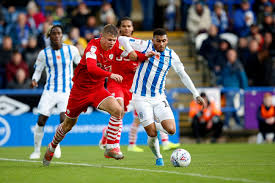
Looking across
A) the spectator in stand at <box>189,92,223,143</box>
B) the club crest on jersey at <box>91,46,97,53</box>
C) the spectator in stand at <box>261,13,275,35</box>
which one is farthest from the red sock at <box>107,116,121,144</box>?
the spectator in stand at <box>261,13,275,35</box>

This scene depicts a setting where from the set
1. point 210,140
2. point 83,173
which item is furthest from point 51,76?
point 210,140

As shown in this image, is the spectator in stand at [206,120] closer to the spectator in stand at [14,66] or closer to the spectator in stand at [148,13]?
the spectator in stand at [14,66]

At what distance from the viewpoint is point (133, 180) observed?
707 cm

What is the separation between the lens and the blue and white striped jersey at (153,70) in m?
9.41

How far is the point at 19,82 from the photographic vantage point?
1609 cm

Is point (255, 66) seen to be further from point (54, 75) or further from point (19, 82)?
point (54, 75)

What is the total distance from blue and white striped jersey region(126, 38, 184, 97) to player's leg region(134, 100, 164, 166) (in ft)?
0.78

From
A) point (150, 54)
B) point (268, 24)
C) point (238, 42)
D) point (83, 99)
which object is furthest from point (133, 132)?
point (268, 24)

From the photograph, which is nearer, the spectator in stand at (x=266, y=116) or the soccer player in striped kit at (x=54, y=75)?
the soccer player in striped kit at (x=54, y=75)

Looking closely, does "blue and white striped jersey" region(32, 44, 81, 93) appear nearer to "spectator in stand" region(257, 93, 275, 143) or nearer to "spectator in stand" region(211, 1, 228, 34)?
"spectator in stand" region(257, 93, 275, 143)

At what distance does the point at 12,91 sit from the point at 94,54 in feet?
24.7

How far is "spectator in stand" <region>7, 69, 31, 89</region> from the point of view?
52.5 feet

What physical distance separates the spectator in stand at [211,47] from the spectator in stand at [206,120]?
2.18 m

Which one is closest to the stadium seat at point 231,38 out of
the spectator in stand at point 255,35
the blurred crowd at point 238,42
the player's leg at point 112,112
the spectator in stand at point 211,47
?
the blurred crowd at point 238,42
